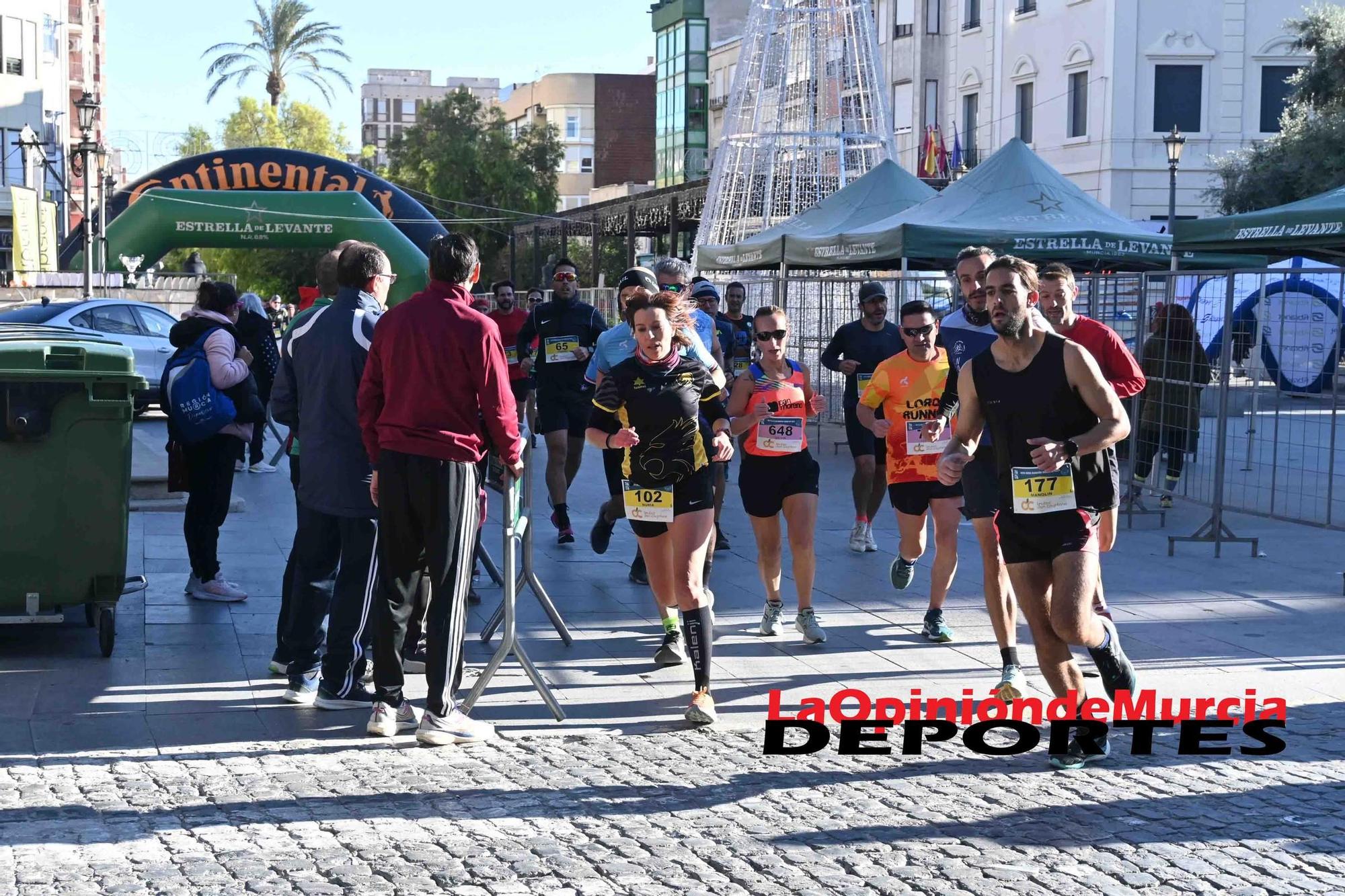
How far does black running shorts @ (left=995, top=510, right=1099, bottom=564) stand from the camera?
586 centimetres

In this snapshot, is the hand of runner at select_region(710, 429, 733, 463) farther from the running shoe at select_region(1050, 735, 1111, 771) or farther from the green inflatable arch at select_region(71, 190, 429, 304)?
the green inflatable arch at select_region(71, 190, 429, 304)

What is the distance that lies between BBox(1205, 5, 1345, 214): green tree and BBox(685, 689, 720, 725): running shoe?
29.9 m

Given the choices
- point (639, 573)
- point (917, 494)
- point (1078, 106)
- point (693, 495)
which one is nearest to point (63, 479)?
point (693, 495)

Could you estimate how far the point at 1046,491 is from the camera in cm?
586

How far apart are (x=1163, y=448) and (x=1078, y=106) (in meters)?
31.5

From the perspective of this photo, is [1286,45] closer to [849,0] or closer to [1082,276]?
[849,0]

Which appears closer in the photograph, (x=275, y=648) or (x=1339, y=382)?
(x=275, y=648)

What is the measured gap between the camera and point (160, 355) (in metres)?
22.2

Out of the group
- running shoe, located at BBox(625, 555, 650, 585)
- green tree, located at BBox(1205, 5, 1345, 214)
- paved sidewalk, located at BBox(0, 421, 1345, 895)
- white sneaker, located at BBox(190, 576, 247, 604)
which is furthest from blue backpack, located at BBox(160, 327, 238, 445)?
green tree, located at BBox(1205, 5, 1345, 214)

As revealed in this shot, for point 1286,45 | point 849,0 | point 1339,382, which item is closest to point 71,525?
point 1339,382

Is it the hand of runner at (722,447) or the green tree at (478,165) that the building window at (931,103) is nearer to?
the green tree at (478,165)

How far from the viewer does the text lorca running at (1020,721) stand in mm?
6227

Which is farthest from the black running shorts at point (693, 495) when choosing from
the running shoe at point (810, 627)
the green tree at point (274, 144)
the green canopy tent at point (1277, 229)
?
the green tree at point (274, 144)

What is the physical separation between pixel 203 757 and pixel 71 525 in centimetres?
186
